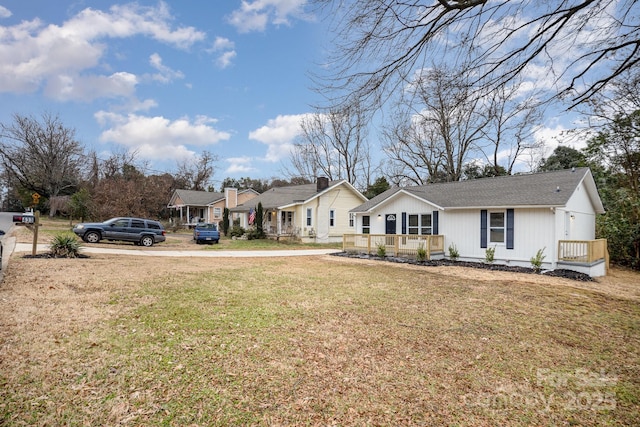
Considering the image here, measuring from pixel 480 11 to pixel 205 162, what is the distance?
51.7 meters

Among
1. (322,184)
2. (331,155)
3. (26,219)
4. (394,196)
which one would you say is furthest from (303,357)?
(331,155)

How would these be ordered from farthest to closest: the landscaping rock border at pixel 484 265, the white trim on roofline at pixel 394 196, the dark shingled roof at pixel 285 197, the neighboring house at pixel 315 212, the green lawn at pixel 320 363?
the dark shingled roof at pixel 285 197, the neighboring house at pixel 315 212, the white trim on roofline at pixel 394 196, the landscaping rock border at pixel 484 265, the green lawn at pixel 320 363

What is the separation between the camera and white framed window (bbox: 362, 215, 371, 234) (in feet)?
66.1

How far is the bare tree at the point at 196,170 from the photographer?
5022cm

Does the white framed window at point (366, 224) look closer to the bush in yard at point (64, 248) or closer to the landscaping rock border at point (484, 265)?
the landscaping rock border at point (484, 265)

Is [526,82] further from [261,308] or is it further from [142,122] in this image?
[142,122]

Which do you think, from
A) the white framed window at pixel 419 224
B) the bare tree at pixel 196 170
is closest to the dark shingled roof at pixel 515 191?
the white framed window at pixel 419 224

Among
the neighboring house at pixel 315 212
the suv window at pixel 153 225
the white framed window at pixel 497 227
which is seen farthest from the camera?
the neighboring house at pixel 315 212

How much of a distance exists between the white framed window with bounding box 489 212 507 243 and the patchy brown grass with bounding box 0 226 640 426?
21.0 feet

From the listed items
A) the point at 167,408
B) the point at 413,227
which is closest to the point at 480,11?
the point at 167,408

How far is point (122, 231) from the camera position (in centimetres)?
1861

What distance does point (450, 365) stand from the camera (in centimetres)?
412

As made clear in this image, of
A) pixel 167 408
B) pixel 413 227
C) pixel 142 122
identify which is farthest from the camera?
pixel 142 122

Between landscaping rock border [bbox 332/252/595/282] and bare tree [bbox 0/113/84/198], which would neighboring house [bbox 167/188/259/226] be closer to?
bare tree [bbox 0/113/84/198]
